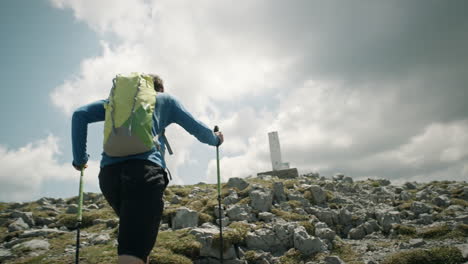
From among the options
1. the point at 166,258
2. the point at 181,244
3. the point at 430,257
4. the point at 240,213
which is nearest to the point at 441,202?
the point at 430,257

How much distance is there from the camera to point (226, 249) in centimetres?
975

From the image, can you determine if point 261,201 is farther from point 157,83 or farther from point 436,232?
point 157,83

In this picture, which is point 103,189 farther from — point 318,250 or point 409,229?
point 409,229

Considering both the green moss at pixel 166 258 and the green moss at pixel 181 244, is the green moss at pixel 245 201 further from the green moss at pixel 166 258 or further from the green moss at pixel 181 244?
the green moss at pixel 166 258

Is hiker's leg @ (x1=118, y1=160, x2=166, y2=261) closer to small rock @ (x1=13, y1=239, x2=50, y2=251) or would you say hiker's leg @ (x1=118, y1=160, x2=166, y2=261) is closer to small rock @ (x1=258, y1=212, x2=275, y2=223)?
small rock @ (x1=13, y1=239, x2=50, y2=251)

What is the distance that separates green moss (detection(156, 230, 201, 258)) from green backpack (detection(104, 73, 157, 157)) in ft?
21.1

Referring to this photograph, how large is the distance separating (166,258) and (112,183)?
18.9 ft

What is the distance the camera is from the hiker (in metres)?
3.40

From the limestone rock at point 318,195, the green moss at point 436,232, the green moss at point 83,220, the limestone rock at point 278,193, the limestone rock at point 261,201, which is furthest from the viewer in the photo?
the limestone rock at point 318,195

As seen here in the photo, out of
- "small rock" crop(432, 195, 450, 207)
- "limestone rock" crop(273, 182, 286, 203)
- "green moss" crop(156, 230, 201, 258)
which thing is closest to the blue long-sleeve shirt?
"green moss" crop(156, 230, 201, 258)

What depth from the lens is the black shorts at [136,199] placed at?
3.37 metres

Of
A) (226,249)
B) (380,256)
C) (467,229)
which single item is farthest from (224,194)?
(467,229)

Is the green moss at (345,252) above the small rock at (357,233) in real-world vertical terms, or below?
below

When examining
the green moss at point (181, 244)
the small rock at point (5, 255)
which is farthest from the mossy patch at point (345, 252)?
the small rock at point (5, 255)
